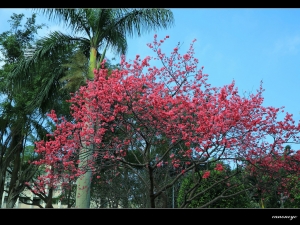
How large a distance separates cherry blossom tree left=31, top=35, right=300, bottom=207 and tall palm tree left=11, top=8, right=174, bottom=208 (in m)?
0.26

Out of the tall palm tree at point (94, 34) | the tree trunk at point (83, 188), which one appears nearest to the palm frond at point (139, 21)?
the tall palm tree at point (94, 34)

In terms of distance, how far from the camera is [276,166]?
3.24 m

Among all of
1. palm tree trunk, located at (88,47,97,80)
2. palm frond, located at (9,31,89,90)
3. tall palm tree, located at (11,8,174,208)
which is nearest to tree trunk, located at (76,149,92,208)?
tall palm tree, located at (11,8,174,208)

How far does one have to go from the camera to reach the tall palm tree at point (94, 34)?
3.50 m

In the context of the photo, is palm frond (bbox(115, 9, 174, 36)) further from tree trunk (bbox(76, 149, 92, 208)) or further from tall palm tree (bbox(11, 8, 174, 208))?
tree trunk (bbox(76, 149, 92, 208))

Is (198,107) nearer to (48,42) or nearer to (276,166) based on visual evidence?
(276,166)

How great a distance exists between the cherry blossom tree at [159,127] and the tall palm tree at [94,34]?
26cm

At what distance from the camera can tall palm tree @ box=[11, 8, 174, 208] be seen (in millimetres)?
3504

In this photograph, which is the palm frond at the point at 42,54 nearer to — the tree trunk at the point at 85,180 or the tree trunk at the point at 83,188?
the tree trunk at the point at 85,180

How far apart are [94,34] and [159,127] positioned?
1442 mm

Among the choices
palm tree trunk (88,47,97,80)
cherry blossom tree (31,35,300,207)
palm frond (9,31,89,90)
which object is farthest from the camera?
palm frond (9,31,89,90)
